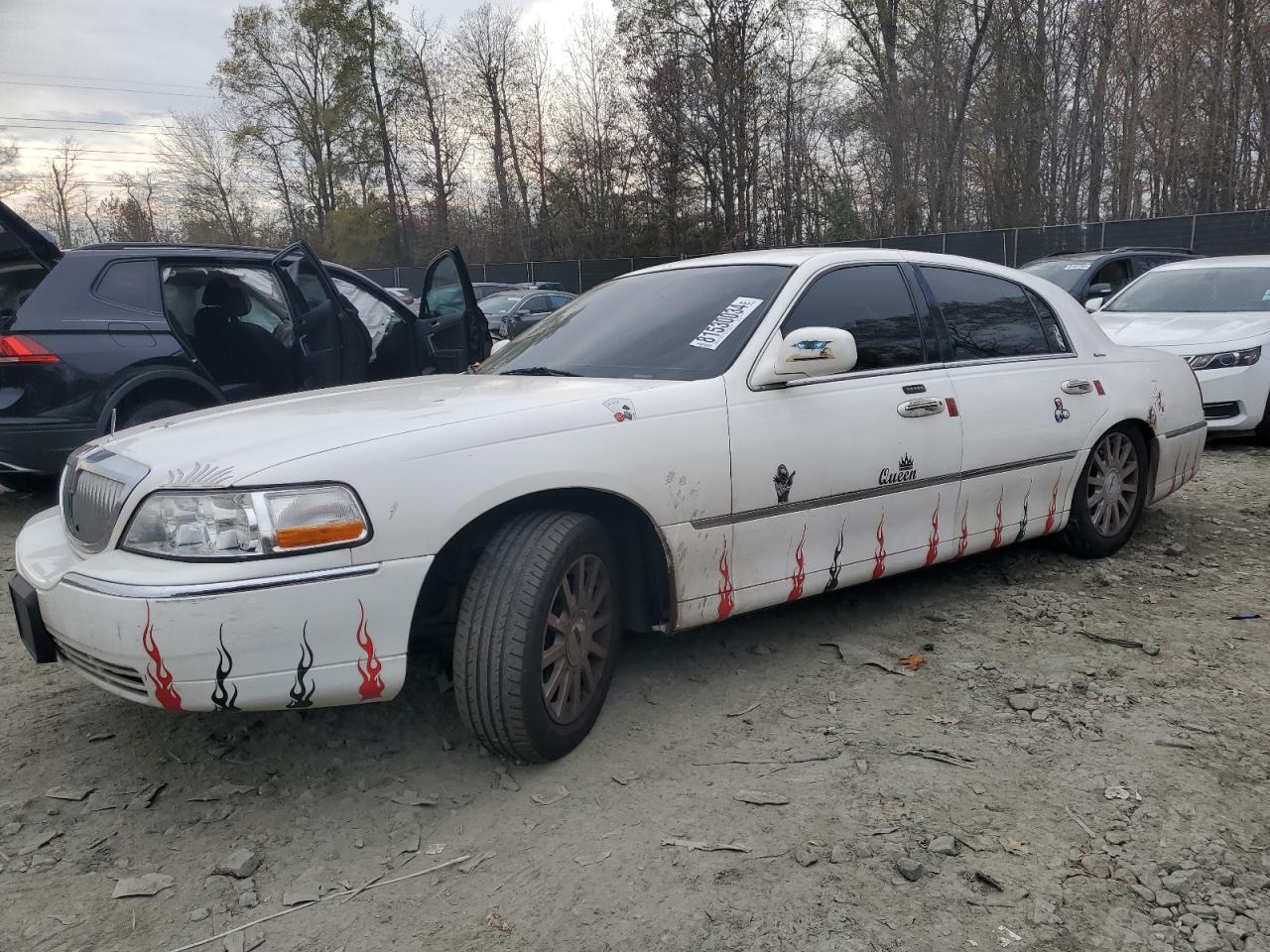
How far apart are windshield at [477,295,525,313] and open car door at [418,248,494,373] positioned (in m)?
12.9

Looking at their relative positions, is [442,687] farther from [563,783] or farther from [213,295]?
[213,295]

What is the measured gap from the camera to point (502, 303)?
19.7 meters

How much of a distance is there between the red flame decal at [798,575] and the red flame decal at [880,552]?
0.39 m

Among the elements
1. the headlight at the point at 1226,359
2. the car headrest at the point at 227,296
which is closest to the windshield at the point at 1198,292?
the headlight at the point at 1226,359

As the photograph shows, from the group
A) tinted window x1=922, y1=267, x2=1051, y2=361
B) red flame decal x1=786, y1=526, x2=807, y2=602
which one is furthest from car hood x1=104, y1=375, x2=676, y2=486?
tinted window x1=922, y1=267, x2=1051, y2=361

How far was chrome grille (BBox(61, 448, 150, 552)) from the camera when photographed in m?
2.54

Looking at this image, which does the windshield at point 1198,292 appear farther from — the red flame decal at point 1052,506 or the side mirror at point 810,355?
the side mirror at point 810,355

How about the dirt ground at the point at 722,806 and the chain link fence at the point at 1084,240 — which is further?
the chain link fence at the point at 1084,240

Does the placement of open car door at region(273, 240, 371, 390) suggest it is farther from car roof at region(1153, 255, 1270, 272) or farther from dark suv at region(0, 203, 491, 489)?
car roof at region(1153, 255, 1270, 272)

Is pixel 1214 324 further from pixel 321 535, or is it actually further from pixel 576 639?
pixel 321 535

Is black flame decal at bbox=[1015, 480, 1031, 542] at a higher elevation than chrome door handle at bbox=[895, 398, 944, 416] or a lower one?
lower

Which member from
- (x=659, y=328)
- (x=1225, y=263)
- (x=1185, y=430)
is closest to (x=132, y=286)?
(x=659, y=328)

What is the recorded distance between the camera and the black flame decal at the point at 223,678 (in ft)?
7.55

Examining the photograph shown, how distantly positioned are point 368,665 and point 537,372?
4.66 feet
